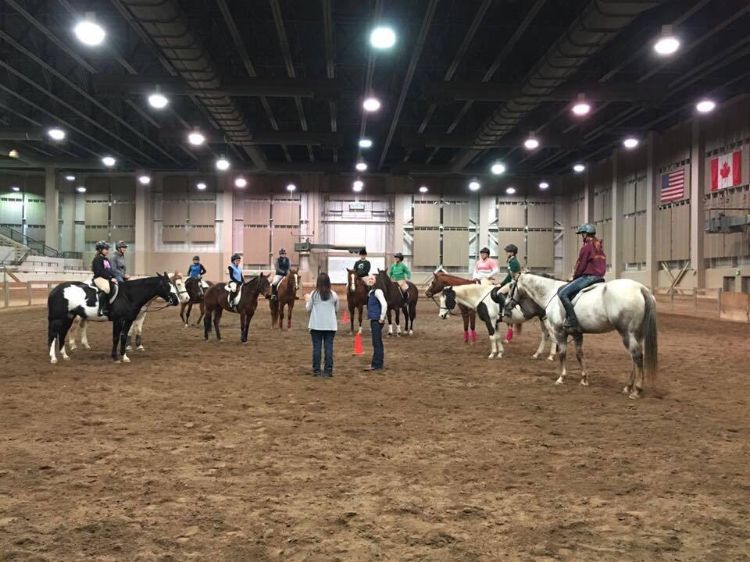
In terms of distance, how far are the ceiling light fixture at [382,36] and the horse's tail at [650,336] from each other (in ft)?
33.2

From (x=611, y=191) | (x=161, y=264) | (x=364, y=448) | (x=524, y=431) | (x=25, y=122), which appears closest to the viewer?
(x=364, y=448)

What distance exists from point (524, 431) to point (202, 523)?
3.66m

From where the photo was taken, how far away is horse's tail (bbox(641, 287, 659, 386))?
795 cm

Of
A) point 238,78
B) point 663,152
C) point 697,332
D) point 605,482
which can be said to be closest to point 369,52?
point 238,78

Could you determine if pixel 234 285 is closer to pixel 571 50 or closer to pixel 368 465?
pixel 368 465

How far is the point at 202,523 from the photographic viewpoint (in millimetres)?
3857

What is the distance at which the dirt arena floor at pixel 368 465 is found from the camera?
142 inches

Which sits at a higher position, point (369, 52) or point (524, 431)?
point (369, 52)

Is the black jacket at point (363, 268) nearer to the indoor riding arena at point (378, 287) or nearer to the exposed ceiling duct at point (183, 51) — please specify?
the indoor riding arena at point (378, 287)

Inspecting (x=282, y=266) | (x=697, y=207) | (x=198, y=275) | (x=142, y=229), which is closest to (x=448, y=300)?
(x=282, y=266)

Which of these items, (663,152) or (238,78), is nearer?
(238,78)

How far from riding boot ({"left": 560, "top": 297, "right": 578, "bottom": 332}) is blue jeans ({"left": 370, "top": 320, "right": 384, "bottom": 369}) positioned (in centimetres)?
308

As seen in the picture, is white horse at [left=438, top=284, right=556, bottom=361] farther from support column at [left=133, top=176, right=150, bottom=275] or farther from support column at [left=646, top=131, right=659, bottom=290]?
support column at [left=133, top=176, right=150, bottom=275]

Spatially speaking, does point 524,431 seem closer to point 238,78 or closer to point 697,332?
point 697,332
